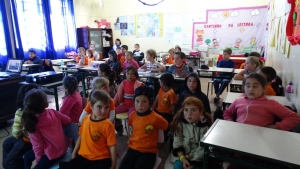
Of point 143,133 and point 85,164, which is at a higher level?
point 143,133

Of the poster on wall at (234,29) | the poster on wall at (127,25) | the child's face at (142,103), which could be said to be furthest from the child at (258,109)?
the poster on wall at (127,25)

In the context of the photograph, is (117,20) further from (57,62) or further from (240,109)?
(240,109)

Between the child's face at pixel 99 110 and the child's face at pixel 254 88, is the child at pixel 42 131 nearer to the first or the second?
the child's face at pixel 99 110

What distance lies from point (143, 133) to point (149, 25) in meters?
6.38

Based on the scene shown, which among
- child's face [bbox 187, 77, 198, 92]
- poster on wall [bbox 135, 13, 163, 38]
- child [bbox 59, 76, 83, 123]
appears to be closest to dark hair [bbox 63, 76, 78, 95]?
child [bbox 59, 76, 83, 123]

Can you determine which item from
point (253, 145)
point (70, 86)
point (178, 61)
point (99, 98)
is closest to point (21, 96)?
point (70, 86)

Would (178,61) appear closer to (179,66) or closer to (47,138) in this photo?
(179,66)

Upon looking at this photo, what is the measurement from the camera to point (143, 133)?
1704mm

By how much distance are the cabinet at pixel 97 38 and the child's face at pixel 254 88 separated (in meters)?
6.55

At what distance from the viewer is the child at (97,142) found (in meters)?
1.54

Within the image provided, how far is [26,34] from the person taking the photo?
5.73 metres

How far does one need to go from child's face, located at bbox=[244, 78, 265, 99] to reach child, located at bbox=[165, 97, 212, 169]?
0.39 m

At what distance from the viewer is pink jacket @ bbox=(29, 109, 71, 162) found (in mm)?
1574

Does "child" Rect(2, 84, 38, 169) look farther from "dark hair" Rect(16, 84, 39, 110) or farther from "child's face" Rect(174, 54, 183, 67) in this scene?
"child's face" Rect(174, 54, 183, 67)
